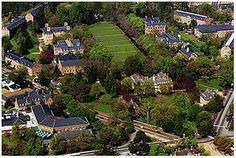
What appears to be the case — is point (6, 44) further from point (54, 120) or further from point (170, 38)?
point (54, 120)

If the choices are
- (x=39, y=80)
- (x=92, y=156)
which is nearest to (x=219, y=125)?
(x=92, y=156)

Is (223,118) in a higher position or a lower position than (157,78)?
lower

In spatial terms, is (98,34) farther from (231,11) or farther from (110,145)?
(110,145)

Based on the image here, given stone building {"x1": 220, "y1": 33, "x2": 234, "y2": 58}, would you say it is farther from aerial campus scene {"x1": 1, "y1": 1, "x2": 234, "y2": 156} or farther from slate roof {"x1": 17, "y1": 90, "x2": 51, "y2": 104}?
slate roof {"x1": 17, "y1": 90, "x2": 51, "y2": 104}

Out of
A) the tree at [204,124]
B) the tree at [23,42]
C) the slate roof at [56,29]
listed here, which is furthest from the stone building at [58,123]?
the slate roof at [56,29]

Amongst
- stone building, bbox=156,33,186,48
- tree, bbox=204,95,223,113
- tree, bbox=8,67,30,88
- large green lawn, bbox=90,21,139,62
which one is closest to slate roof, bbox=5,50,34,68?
tree, bbox=8,67,30,88

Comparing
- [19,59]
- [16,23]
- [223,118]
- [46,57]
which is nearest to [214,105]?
[223,118]
